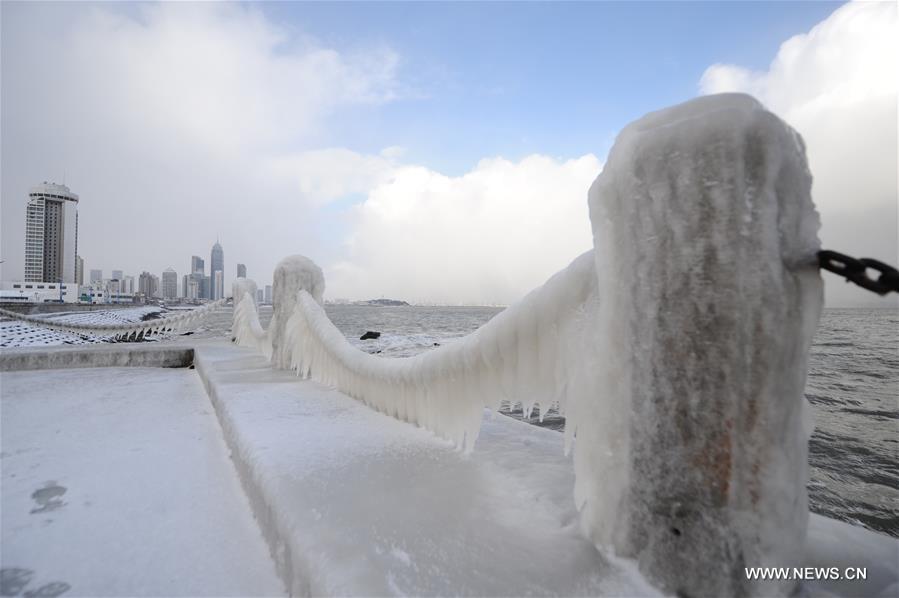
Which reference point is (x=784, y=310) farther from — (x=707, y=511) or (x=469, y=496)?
(x=469, y=496)

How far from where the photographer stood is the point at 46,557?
1.59 m

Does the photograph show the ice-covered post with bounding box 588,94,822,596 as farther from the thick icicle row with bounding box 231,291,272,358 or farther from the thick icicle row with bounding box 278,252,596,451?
the thick icicle row with bounding box 231,291,272,358

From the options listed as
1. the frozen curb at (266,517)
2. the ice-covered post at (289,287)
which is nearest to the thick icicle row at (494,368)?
the frozen curb at (266,517)

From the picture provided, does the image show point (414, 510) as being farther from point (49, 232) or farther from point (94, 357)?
point (49, 232)

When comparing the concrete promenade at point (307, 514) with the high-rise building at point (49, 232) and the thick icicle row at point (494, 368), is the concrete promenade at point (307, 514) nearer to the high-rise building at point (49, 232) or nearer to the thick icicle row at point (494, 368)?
the thick icicle row at point (494, 368)

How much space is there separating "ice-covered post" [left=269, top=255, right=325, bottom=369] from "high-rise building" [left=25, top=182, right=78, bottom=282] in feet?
347

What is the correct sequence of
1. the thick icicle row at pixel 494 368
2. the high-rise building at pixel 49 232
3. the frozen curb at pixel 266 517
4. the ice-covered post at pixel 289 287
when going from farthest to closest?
the high-rise building at pixel 49 232
the ice-covered post at pixel 289 287
the thick icicle row at pixel 494 368
the frozen curb at pixel 266 517

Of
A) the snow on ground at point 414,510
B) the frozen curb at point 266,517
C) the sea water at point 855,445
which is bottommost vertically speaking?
the sea water at point 855,445

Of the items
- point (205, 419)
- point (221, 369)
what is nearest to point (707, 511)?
point (205, 419)

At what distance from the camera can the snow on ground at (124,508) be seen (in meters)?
1.47

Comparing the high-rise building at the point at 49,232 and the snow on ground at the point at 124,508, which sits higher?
the high-rise building at the point at 49,232

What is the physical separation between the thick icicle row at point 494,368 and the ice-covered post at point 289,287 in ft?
8.16

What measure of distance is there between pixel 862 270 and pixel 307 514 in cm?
185

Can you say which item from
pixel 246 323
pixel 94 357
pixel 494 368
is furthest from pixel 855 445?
pixel 94 357
